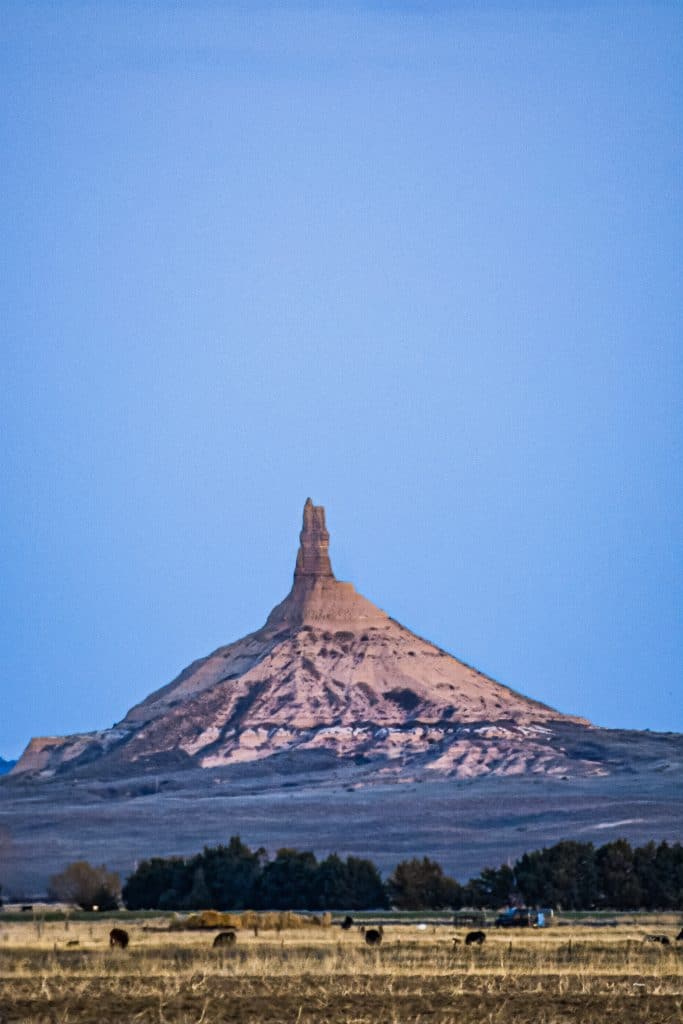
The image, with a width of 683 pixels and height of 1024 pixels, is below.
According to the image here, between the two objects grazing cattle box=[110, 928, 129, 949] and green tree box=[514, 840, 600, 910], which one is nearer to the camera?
grazing cattle box=[110, 928, 129, 949]

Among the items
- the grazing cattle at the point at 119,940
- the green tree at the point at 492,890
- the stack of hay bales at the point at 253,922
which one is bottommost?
the grazing cattle at the point at 119,940

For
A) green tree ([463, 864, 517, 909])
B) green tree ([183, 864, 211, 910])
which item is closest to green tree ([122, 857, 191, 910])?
green tree ([183, 864, 211, 910])

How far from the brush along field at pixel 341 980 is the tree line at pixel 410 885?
98.7 feet

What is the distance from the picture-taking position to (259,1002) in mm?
39344

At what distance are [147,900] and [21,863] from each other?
52.2 m

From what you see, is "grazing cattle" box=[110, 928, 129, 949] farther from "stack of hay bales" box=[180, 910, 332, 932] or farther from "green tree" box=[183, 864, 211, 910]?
"green tree" box=[183, 864, 211, 910]

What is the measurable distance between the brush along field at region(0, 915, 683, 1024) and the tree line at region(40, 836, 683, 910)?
30.1m

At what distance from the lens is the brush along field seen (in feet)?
122

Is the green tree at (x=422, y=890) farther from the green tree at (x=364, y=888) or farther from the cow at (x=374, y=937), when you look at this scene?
the cow at (x=374, y=937)

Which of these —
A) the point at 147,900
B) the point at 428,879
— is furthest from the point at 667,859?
the point at 147,900

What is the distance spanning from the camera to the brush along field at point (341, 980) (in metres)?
37.2

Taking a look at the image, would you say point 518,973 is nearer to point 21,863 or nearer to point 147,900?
point 147,900

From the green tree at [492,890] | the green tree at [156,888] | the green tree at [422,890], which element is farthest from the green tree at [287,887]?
the green tree at [492,890]

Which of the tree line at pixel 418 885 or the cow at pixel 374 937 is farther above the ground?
the tree line at pixel 418 885
